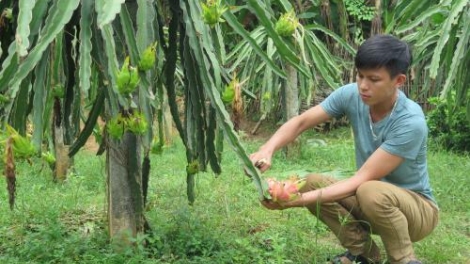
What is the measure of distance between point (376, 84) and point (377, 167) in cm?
34

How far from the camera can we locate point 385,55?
2.64m

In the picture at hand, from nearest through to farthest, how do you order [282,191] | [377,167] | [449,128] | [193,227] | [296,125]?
[282,191] → [377,167] → [296,125] → [193,227] → [449,128]

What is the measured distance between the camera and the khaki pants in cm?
270

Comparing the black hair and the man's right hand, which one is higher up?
the black hair

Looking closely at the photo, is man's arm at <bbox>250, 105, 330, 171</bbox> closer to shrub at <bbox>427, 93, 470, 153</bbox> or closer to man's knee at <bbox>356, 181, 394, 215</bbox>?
man's knee at <bbox>356, 181, 394, 215</bbox>

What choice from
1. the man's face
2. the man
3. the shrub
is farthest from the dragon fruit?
the shrub

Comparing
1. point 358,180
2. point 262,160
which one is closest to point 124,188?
point 262,160

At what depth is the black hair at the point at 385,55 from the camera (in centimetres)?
264

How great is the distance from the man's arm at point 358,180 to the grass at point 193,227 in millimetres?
234

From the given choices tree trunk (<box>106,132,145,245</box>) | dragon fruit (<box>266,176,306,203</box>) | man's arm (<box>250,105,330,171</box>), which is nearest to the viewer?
dragon fruit (<box>266,176,306,203</box>)

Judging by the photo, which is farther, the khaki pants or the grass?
the grass

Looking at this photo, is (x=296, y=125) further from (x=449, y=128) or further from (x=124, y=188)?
(x=449, y=128)

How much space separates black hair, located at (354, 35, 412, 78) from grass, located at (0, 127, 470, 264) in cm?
82

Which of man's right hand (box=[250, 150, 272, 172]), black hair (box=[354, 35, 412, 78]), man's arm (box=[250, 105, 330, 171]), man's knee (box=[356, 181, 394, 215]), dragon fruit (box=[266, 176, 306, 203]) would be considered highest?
black hair (box=[354, 35, 412, 78])
